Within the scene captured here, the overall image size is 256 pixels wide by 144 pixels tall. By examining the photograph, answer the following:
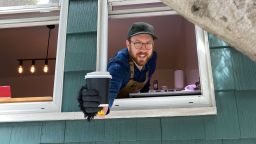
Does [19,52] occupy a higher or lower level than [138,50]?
higher

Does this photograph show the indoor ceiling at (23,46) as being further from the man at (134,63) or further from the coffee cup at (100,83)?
the coffee cup at (100,83)

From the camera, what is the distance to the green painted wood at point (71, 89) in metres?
2.32

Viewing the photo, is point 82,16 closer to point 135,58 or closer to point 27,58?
point 135,58

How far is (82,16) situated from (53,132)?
36.7 inches

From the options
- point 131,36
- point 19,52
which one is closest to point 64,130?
point 131,36

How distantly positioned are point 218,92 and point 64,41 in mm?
1209

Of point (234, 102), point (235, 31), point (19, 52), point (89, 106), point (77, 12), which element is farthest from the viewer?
point (19, 52)

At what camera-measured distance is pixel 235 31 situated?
0.84 meters

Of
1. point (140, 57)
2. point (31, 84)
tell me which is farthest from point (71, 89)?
point (31, 84)

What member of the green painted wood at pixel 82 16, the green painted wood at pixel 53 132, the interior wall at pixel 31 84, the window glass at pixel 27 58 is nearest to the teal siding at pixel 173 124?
the green painted wood at pixel 53 132

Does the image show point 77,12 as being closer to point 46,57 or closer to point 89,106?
point 89,106

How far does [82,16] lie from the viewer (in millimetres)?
2572

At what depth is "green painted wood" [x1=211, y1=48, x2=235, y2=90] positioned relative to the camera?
7.32 ft

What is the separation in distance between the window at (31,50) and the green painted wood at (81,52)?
52mm
